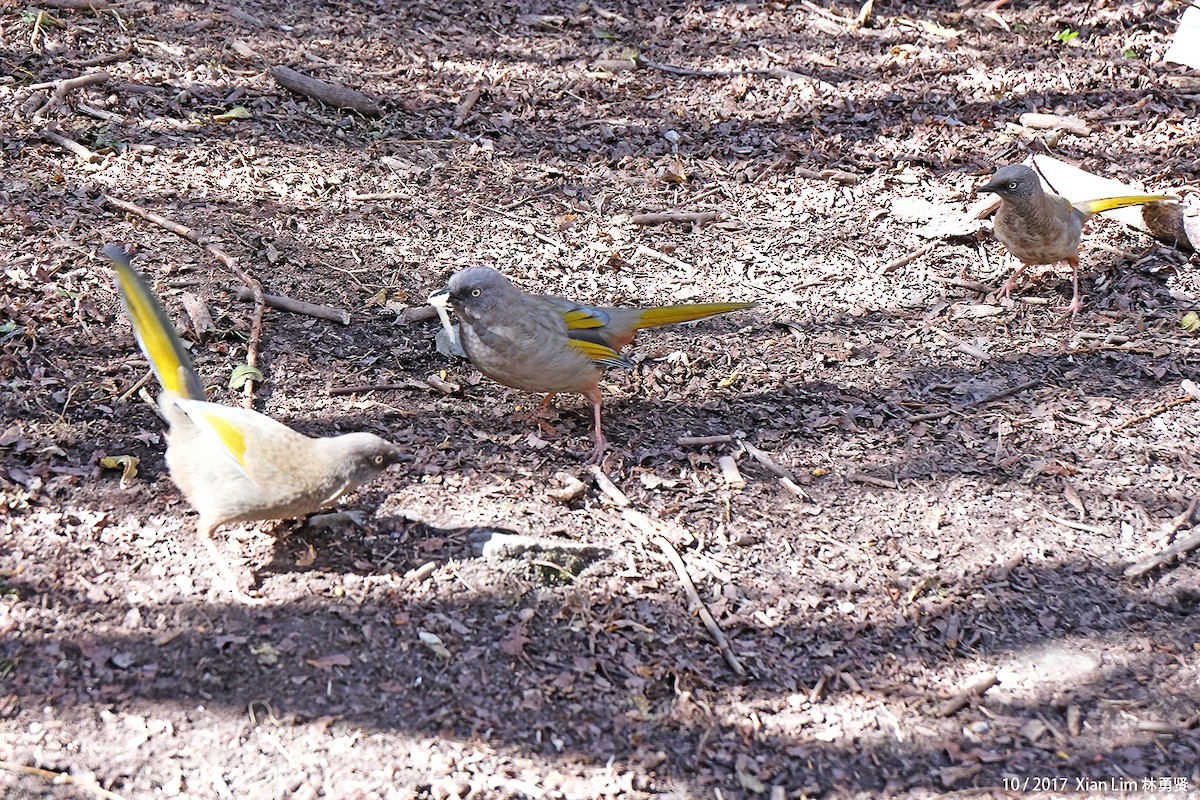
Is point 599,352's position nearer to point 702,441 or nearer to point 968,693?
point 702,441

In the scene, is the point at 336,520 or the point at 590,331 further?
the point at 590,331

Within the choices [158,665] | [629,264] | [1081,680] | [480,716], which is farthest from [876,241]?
[158,665]

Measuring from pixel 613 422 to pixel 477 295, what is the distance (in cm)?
100

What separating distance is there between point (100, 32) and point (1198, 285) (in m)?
7.97

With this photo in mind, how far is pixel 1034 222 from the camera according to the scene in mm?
6176

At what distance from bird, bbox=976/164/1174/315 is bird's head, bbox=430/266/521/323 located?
3133 millimetres

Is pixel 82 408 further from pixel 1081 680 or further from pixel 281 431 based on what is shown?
pixel 1081 680

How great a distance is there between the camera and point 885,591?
4414mm

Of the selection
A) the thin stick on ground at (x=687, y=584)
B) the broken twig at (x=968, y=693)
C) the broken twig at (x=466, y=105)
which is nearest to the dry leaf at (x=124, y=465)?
the thin stick on ground at (x=687, y=584)

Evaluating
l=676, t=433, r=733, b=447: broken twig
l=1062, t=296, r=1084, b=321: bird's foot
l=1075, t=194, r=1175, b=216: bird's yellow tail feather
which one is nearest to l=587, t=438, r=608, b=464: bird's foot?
l=676, t=433, r=733, b=447: broken twig

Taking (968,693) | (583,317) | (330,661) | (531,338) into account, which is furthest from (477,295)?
(968,693)

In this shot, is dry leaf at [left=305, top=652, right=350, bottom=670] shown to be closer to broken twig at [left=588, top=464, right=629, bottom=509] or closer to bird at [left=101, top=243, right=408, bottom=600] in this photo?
bird at [left=101, top=243, right=408, bottom=600]

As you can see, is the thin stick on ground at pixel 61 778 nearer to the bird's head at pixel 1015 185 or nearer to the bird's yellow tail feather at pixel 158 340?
the bird's yellow tail feather at pixel 158 340

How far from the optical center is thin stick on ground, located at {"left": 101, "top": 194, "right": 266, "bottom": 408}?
17.6 feet
